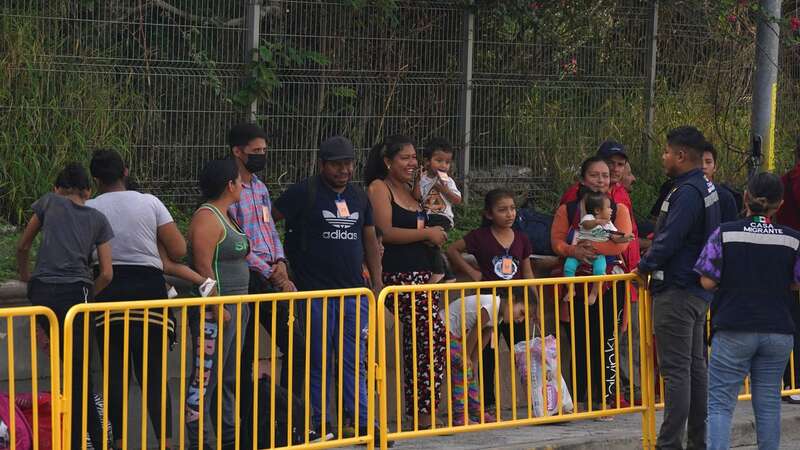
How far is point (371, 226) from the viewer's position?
891 cm

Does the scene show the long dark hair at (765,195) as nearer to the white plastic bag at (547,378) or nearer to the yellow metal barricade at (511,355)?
the yellow metal barricade at (511,355)

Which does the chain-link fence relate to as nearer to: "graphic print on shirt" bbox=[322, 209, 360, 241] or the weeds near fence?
the weeds near fence

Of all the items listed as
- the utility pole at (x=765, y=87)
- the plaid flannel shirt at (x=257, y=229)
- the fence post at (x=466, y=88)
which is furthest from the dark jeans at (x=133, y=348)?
the utility pole at (x=765, y=87)

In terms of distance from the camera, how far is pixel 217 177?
8.20m

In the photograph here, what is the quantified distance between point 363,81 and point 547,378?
3938mm

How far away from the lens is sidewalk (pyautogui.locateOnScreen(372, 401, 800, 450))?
891 centimetres

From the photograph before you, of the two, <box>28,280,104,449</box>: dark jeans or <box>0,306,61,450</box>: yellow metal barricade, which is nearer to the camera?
<box>0,306,61,450</box>: yellow metal barricade

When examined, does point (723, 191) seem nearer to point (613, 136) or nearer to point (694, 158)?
point (694, 158)

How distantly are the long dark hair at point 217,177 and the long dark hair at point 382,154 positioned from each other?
4.11ft

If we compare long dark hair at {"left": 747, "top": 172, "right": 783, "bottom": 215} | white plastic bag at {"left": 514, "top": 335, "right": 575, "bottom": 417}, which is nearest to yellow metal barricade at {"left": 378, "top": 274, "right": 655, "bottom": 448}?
white plastic bag at {"left": 514, "top": 335, "right": 575, "bottom": 417}

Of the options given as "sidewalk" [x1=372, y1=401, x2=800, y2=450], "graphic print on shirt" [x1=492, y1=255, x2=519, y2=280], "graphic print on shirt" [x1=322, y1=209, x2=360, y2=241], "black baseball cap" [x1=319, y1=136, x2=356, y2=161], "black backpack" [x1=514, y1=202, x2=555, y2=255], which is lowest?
"sidewalk" [x1=372, y1=401, x2=800, y2=450]

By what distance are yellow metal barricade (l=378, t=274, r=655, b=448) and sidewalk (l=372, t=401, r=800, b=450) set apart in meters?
0.14

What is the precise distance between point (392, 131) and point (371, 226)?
10.9 ft

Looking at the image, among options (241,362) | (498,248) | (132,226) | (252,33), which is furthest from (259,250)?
(252,33)
